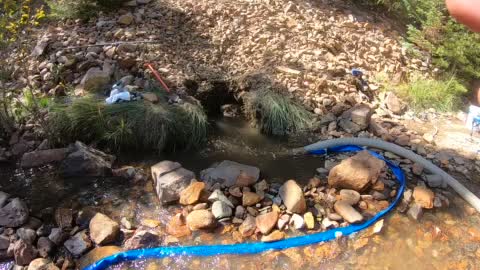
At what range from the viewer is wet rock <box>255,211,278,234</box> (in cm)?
295

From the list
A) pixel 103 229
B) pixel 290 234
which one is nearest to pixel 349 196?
pixel 290 234

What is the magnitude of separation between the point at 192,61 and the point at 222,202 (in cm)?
230

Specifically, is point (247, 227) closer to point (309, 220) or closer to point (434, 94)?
point (309, 220)

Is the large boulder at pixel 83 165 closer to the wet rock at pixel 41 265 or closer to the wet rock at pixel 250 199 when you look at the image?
the wet rock at pixel 41 265

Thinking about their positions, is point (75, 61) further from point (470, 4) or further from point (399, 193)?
point (470, 4)

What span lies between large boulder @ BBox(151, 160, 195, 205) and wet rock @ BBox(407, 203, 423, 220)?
6.06ft

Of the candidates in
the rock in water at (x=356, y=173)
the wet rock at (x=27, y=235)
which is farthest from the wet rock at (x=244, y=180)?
the wet rock at (x=27, y=235)

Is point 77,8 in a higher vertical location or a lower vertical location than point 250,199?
higher

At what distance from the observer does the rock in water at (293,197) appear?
310cm

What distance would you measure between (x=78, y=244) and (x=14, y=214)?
1.86 ft

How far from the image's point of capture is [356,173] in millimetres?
3293

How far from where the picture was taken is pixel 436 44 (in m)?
5.21

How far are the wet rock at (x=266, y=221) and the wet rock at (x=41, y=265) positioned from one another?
144cm

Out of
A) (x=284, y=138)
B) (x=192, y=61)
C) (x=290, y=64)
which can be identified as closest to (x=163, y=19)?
(x=192, y=61)
